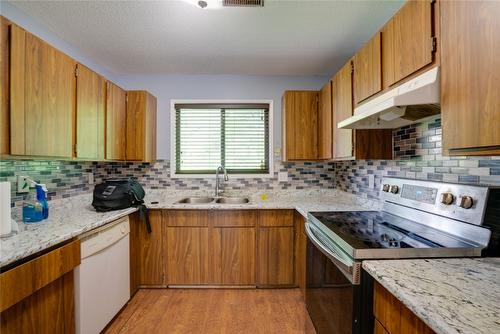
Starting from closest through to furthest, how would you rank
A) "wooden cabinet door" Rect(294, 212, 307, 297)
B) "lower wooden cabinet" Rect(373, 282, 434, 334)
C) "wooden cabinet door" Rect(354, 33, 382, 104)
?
"lower wooden cabinet" Rect(373, 282, 434, 334) → "wooden cabinet door" Rect(354, 33, 382, 104) → "wooden cabinet door" Rect(294, 212, 307, 297)

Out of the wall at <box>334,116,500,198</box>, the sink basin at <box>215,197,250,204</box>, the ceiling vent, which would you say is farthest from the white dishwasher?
the wall at <box>334,116,500,198</box>

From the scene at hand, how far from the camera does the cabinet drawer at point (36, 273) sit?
958 millimetres

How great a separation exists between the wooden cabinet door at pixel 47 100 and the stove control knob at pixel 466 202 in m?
2.34

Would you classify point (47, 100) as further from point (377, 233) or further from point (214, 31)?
point (377, 233)

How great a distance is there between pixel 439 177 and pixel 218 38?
1958mm

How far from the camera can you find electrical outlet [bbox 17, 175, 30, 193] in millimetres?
1576

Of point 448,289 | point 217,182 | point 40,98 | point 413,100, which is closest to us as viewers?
point 448,289

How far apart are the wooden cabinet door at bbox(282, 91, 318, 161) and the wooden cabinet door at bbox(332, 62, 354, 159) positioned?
0.39 m

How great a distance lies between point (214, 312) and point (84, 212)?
54.4 inches

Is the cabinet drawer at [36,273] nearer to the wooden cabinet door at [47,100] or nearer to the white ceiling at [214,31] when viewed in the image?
the wooden cabinet door at [47,100]

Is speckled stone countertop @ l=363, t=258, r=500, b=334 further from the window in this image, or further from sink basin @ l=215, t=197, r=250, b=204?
the window

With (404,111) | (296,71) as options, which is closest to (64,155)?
(404,111)

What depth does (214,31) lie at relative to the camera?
1865 mm

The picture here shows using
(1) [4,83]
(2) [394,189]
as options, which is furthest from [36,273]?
(2) [394,189]
